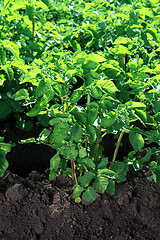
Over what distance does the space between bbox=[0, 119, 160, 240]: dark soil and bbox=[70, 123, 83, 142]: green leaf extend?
702mm

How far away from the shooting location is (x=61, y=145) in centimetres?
187

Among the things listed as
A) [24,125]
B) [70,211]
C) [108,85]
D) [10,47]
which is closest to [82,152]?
[108,85]

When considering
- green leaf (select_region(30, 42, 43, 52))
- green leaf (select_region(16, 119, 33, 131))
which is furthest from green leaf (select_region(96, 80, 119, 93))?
green leaf (select_region(16, 119, 33, 131))

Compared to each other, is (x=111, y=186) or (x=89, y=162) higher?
(x=89, y=162)

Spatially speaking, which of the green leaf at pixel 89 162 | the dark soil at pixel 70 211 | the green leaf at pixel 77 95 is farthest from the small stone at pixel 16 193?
the green leaf at pixel 77 95

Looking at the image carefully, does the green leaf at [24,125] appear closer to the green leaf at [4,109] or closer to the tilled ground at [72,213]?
the green leaf at [4,109]

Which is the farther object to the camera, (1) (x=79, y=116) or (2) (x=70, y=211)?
(2) (x=70, y=211)

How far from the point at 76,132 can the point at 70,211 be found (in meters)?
0.73

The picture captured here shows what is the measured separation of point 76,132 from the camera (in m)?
1.74

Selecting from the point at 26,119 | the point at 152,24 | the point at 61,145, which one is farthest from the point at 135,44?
the point at 26,119

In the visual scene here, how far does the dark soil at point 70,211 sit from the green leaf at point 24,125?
1.46ft

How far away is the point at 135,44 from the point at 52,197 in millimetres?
1312

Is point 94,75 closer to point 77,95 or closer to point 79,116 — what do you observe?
point 77,95

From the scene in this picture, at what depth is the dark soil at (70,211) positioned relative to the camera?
6.77ft
